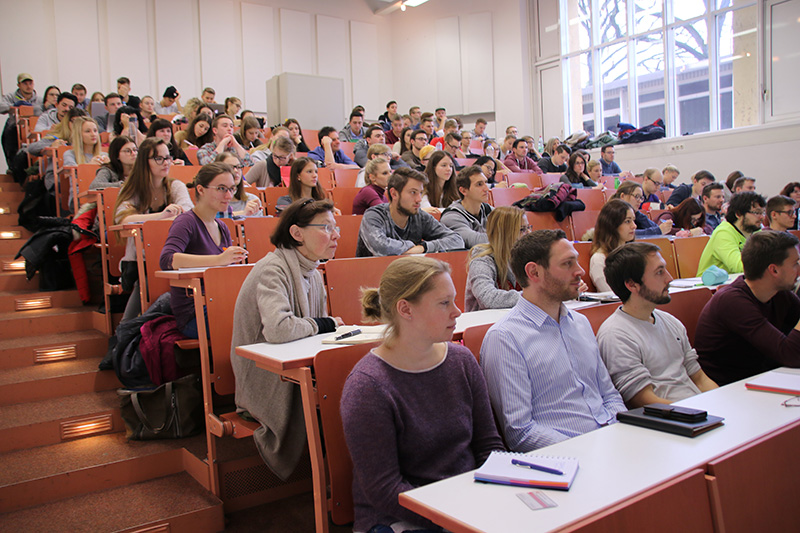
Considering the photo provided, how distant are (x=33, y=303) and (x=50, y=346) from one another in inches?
26.8

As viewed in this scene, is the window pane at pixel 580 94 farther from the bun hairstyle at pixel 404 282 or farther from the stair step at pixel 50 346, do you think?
the bun hairstyle at pixel 404 282

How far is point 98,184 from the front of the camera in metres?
3.82

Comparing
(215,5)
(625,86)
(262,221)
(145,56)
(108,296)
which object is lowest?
(108,296)

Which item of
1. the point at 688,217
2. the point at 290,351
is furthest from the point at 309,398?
the point at 688,217

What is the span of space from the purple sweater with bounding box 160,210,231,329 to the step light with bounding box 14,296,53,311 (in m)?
1.50

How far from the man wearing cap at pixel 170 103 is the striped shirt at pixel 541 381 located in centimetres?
880

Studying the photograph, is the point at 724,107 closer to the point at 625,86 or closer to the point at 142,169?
the point at 625,86

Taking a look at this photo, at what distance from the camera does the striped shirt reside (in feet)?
5.45

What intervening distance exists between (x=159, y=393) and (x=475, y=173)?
7.73ft

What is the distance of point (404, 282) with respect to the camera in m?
1.53

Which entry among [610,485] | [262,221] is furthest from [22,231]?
[610,485]

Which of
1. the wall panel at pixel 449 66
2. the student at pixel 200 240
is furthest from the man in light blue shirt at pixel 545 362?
the wall panel at pixel 449 66

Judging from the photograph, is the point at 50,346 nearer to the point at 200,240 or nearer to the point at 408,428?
the point at 200,240

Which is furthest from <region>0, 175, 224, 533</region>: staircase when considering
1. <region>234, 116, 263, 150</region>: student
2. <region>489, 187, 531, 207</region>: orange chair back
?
<region>234, 116, 263, 150</region>: student
